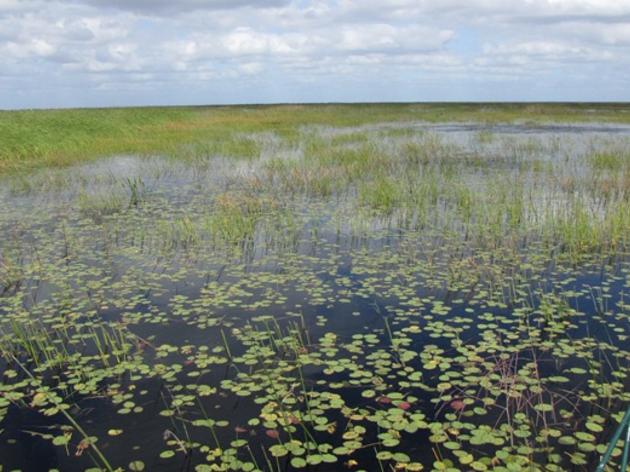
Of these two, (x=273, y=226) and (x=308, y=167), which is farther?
(x=308, y=167)

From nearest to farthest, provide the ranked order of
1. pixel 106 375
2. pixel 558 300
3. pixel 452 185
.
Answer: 1. pixel 106 375
2. pixel 558 300
3. pixel 452 185

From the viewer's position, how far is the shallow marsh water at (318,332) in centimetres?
453

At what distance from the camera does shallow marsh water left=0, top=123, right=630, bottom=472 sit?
14.9 feet

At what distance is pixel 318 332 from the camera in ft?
21.5

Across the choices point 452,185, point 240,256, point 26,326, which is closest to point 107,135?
point 452,185

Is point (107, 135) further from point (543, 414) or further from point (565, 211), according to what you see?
point (543, 414)

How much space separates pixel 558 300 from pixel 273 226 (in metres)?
5.85

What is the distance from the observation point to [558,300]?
720 centimetres

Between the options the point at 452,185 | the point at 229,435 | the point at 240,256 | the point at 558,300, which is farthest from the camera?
the point at 452,185

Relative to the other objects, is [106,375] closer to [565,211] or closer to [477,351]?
[477,351]

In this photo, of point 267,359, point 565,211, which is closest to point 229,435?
point 267,359

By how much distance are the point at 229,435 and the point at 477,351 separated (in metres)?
2.78

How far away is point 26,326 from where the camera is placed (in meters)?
6.68

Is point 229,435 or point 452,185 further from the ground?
point 452,185
